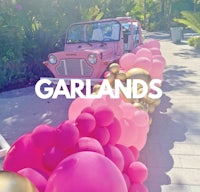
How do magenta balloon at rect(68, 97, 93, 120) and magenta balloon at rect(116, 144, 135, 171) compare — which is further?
magenta balloon at rect(68, 97, 93, 120)

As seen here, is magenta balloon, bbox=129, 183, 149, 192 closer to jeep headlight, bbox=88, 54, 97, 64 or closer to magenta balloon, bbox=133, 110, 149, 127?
magenta balloon, bbox=133, 110, 149, 127

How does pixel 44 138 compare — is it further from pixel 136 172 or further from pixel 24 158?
pixel 136 172

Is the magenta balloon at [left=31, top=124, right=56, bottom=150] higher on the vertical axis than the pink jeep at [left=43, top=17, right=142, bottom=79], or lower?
higher

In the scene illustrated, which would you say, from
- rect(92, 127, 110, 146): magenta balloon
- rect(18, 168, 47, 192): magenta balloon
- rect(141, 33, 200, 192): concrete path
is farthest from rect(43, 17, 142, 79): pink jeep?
rect(18, 168, 47, 192): magenta balloon

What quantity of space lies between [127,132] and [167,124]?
1.92 meters

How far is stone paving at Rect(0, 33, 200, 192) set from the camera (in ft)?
11.1

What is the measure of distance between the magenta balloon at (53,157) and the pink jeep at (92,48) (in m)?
3.74

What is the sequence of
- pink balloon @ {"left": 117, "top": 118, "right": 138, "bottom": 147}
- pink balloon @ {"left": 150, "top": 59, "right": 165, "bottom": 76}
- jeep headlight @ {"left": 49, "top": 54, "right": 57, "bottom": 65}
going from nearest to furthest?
pink balloon @ {"left": 117, "top": 118, "right": 138, "bottom": 147}, pink balloon @ {"left": 150, "top": 59, "right": 165, "bottom": 76}, jeep headlight @ {"left": 49, "top": 54, "right": 57, "bottom": 65}

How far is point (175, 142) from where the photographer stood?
4.23m

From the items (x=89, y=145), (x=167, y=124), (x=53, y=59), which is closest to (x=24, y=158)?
(x=89, y=145)

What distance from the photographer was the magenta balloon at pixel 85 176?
1.95 m

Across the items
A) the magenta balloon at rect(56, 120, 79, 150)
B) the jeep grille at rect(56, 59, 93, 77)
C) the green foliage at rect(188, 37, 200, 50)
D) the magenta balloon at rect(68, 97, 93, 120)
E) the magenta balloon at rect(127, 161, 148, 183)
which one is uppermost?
the magenta balloon at rect(56, 120, 79, 150)

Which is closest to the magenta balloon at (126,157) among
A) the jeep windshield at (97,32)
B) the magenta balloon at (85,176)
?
the magenta balloon at (85,176)

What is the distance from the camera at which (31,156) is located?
2.39 metres
